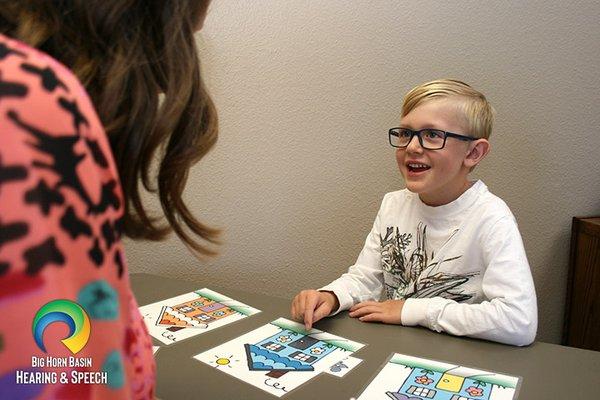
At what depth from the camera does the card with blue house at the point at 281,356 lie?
76 cm

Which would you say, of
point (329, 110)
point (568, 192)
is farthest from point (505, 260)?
point (568, 192)

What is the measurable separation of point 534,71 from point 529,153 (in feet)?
0.97

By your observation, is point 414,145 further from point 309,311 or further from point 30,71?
point 30,71

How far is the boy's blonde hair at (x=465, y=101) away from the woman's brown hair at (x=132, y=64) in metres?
0.81

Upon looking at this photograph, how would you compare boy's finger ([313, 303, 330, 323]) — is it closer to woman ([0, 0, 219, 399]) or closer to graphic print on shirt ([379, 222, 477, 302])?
graphic print on shirt ([379, 222, 477, 302])

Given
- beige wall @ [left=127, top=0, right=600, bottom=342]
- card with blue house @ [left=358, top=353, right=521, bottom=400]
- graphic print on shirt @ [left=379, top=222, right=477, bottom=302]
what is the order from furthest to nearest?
beige wall @ [left=127, top=0, right=600, bottom=342] → graphic print on shirt @ [left=379, top=222, right=477, bottom=302] → card with blue house @ [left=358, top=353, right=521, bottom=400]

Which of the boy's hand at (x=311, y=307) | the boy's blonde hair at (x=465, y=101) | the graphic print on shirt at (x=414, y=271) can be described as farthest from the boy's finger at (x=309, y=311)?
the boy's blonde hair at (x=465, y=101)

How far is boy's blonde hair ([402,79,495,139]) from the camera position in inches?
46.9

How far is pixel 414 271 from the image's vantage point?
4.00 feet

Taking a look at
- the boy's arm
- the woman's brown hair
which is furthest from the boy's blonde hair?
the woman's brown hair

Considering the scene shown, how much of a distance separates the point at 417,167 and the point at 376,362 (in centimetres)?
54

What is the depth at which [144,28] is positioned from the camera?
1.50 feet

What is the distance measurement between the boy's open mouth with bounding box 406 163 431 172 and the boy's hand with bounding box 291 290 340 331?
38cm

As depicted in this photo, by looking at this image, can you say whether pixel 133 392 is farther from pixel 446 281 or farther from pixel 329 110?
pixel 329 110
